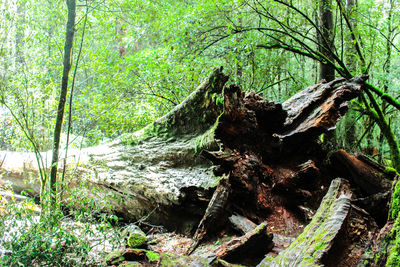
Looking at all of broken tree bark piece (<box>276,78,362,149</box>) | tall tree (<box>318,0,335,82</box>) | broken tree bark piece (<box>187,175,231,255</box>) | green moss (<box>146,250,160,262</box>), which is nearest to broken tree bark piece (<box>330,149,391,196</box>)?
broken tree bark piece (<box>276,78,362,149</box>)

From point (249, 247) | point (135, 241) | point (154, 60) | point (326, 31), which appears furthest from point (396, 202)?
Result: point (154, 60)

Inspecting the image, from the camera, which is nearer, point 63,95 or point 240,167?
point 240,167

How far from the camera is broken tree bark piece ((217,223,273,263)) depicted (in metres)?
2.65

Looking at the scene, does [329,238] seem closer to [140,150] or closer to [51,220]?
[51,220]

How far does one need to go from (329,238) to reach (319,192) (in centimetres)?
190

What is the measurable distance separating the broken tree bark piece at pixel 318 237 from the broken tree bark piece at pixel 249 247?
325 mm

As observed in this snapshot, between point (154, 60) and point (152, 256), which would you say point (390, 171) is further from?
point (154, 60)

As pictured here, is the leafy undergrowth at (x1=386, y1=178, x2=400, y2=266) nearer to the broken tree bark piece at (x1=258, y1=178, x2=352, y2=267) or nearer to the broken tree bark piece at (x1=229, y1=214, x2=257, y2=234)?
the broken tree bark piece at (x1=258, y1=178, x2=352, y2=267)

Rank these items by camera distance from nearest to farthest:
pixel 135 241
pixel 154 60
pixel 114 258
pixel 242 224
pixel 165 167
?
pixel 114 258 → pixel 242 224 → pixel 135 241 → pixel 165 167 → pixel 154 60

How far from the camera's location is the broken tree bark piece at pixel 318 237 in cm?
186

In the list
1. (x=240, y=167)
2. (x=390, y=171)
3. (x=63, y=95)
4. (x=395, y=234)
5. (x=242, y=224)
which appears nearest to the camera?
(x=395, y=234)

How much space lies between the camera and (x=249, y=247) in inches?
106

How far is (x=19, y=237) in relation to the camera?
8.23 feet

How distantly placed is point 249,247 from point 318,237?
87cm
